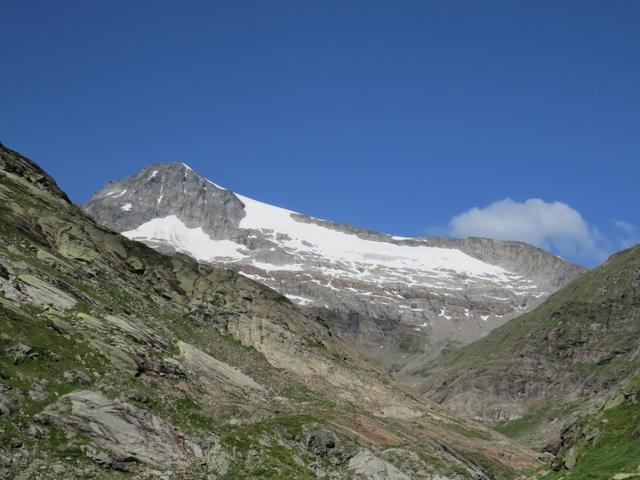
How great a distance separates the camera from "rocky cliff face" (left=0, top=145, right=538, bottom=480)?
4681 centimetres

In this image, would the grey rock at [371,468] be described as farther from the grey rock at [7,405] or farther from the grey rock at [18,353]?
the grey rock at [7,405]

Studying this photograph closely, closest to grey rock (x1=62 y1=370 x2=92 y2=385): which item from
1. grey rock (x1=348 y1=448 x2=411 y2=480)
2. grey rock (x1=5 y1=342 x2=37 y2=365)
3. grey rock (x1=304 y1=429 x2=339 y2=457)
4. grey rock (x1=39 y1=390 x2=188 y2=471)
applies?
grey rock (x1=39 y1=390 x2=188 y2=471)

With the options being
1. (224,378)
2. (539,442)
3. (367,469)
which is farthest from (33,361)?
(539,442)

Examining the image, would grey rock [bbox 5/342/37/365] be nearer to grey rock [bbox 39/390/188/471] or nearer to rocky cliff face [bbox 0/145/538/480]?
rocky cliff face [bbox 0/145/538/480]

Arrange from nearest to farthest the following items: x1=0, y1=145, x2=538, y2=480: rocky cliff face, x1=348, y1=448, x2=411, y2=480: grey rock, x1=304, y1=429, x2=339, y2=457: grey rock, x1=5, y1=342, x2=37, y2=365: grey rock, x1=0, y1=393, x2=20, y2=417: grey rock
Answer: x1=0, y1=393, x2=20, y2=417: grey rock
x1=0, y1=145, x2=538, y2=480: rocky cliff face
x1=5, y1=342, x2=37, y2=365: grey rock
x1=348, y1=448, x2=411, y2=480: grey rock
x1=304, y1=429, x2=339, y2=457: grey rock

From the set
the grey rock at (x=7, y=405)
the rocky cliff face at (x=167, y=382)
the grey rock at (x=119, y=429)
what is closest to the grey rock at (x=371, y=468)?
the rocky cliff face at (x=167, y=382)

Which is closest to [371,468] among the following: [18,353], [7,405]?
[18,353]

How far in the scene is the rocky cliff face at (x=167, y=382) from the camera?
46.8 metres

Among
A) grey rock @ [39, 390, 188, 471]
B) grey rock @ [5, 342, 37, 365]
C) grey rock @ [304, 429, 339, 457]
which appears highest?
grey rock @ [5, 342, 37, 365]

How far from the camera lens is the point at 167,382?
59.7 metres

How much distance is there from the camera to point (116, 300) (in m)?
71.5

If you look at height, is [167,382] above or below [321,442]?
above

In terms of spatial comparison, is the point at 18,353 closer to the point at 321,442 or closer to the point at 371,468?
the point at 321,442

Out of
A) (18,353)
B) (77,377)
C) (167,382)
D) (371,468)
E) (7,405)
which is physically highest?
(167,382)
